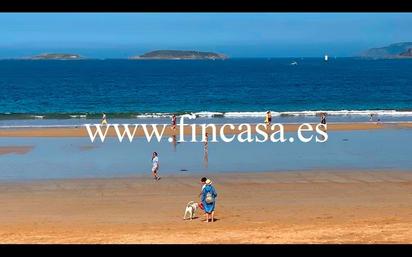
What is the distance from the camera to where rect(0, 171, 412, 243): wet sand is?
460 inches

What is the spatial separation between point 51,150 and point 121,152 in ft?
11.3

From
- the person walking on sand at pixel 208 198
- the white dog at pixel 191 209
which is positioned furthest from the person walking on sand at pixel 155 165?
the person walking on sand at pixel 208 198

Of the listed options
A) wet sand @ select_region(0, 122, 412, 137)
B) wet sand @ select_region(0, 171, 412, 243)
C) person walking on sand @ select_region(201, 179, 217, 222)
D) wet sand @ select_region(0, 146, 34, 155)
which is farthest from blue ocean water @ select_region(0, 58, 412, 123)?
person walking on sand @ select_region(201, 179, 217, 222)

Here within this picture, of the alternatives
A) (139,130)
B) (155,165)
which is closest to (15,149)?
(139,130)

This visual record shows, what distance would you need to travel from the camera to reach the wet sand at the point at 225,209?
1170 centimetres

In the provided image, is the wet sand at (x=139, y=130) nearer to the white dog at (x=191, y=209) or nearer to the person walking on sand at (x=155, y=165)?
the person walking on sand at (x=155, y=165)

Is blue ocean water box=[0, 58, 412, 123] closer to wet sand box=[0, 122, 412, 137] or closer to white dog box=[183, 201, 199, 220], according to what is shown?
wet sand box=[0, 122, 412, 137]

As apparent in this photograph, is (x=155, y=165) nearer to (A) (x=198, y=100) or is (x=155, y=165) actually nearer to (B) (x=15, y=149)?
(B) (x=15, y=149)

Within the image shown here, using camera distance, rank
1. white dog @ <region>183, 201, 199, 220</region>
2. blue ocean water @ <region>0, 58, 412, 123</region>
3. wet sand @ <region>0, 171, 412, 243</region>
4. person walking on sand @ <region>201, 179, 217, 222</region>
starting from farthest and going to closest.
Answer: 1. blue ocean water @ <region>0, 58, 412, 123</region>
2. white dog @ <region>183, 201, 199, 220</region>
3. person walking on sand @ <region>201, 179, 217, 222</region>
4. wet sand @ <region>0, 171, 412, 243</region>

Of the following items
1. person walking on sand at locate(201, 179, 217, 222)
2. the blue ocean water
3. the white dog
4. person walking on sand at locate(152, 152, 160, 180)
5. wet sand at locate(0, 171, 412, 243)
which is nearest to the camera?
wet sand at locate(0, 171, 412, 243)

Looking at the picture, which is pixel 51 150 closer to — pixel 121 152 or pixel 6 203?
pixel 121 152

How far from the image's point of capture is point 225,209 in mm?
15344

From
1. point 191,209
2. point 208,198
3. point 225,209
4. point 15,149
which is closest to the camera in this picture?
point 208,198
